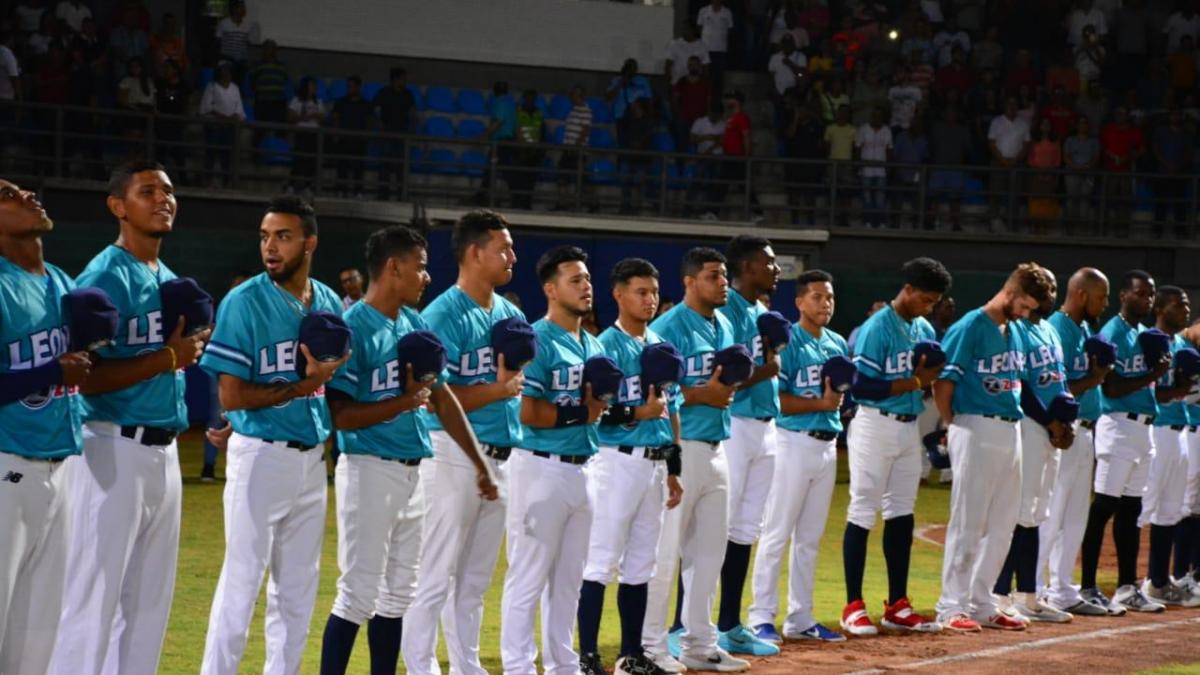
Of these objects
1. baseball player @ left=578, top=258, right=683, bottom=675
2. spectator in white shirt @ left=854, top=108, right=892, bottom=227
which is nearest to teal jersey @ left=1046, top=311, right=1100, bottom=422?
baseball player @ left=578, top=258, right=683, bottom=675

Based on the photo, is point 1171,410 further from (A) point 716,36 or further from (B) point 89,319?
(A) point 716,36

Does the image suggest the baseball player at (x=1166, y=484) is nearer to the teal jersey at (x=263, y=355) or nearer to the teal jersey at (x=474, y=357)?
the teal jersey at (x=474, y=357)

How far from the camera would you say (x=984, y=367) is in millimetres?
9820

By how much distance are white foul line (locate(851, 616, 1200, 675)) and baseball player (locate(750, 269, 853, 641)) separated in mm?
720

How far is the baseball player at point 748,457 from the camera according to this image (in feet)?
29.0

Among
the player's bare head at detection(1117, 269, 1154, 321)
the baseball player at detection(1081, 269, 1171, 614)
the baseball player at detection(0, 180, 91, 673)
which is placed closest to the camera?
the baseball player at detection(0, 180, 91, 673)

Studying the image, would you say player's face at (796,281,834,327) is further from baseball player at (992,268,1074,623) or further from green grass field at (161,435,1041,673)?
green grass field at (161,435,1041,673)

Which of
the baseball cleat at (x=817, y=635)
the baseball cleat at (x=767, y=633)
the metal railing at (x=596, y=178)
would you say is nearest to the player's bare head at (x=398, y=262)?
the baseball cleat at (x=767, y=633)

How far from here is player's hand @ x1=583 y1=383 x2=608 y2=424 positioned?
7332 millimetres

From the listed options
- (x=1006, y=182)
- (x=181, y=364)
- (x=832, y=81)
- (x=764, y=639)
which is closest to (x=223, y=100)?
(x=832, y=81)

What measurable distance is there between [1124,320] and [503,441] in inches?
239

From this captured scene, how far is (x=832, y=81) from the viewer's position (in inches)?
853

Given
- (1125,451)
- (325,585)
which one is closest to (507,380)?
(325,585)

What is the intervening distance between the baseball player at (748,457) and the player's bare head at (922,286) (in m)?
1.16
